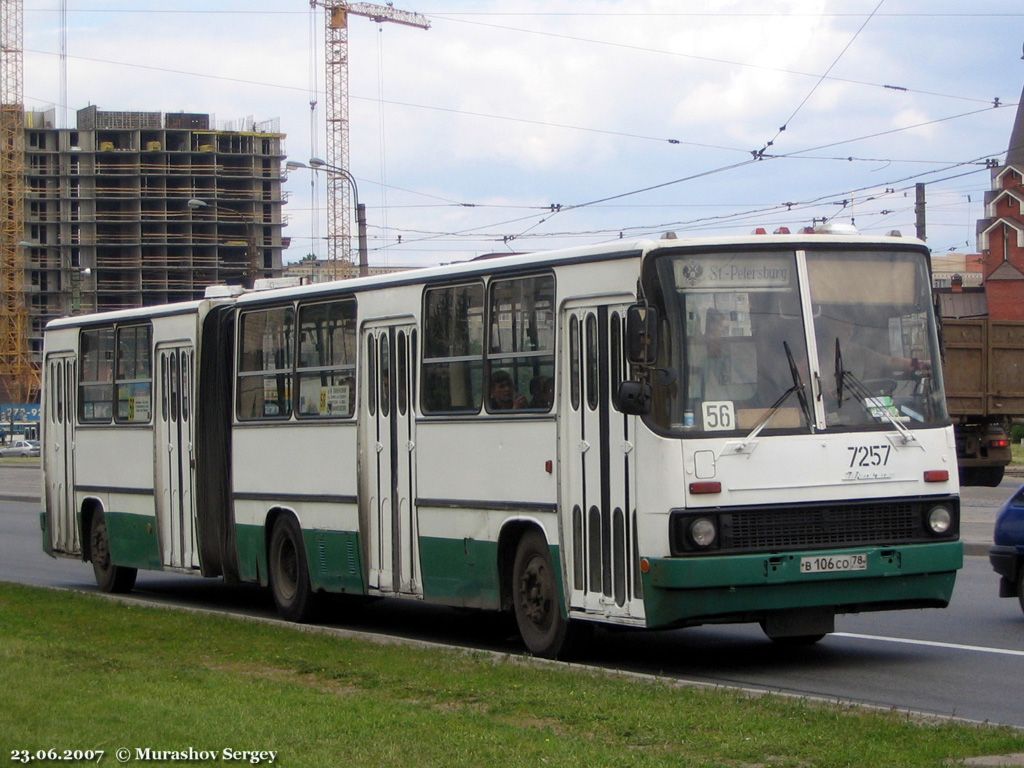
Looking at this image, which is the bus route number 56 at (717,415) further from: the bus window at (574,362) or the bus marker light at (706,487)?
the bus window at (574,362)

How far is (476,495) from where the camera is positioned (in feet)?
43.1

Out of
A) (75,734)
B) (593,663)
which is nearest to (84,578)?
(593,663)

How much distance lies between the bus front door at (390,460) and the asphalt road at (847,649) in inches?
28.8

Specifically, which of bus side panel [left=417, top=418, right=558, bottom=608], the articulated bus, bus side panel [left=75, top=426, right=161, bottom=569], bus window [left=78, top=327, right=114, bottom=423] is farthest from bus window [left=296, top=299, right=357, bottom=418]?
bus window [left=78, top=327, right=114, bottom=423]

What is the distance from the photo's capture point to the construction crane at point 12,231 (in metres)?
121

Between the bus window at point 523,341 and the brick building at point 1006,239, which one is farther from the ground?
the brick building at point 1006,239

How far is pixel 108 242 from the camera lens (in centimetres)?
14238

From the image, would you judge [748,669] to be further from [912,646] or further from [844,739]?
[844,739]

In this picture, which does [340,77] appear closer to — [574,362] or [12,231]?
[12,231]

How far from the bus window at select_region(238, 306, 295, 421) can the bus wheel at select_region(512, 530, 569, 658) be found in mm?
4153

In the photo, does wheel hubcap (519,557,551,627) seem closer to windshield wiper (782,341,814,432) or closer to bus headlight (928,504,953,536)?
windshield wiper (782,341,814,432)

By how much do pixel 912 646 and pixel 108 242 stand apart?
134909 mm

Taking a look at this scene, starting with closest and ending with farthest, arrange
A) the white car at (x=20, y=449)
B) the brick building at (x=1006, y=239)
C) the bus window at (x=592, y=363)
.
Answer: the bus window at (x=592, y=363) < the brick building at (x=1006, y=239) < the white car at (x=20, y=449)

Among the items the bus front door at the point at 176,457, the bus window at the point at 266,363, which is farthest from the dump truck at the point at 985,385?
the bus window at the point at 266,363
